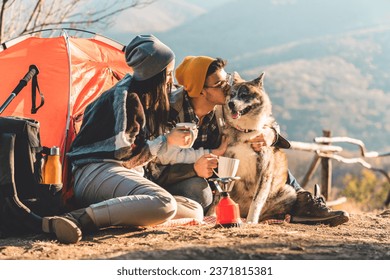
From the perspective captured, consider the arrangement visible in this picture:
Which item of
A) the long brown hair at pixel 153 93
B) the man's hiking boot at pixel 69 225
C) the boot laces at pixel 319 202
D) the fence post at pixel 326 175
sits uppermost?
the long brown hair at pixel 153 93

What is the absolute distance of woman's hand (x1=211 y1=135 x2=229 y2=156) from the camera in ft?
16.7

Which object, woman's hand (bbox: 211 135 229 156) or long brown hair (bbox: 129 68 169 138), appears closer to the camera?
long brown hair (bbox: 129 68 169 138)

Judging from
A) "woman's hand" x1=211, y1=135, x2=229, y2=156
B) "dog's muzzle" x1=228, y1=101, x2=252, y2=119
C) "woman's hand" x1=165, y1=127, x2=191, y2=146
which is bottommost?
"woman's hand" x1=211, y1=135, x2=229, y2=156

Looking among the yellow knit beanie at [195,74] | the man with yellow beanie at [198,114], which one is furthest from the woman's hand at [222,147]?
the yellow knit beanie at [195,74]

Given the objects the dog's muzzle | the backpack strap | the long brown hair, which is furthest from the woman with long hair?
the backpack strap

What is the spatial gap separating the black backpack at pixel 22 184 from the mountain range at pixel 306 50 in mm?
86923

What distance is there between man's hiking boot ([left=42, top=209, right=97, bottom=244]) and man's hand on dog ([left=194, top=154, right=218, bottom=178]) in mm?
979

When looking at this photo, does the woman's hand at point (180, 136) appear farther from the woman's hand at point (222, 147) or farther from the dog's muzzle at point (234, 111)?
the dog's muzzle at point (234, 111)

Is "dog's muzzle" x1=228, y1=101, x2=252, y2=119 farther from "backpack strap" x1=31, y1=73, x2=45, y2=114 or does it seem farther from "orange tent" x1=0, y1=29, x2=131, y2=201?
"backpack strap" x1=31, y1=73, x2=45, y2=114

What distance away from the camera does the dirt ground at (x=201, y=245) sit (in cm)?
363

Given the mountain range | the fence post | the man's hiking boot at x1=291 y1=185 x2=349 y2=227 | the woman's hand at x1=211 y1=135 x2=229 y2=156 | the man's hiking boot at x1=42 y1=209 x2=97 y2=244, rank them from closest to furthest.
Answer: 1. the man's hiking boot at x1=42 y1=209 x2=97 y2=244
2. the woman's hand at x1=211 y1=135 x2=229 y2=156
3. the man's hiking boot at x1=291 y1=185 x2=349 y2=227
4. the fence post
5. the mountain range

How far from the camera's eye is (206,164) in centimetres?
481

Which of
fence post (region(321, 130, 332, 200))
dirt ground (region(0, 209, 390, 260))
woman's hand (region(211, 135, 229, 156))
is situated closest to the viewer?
dirt ground (region(0, 209, 390, 260))
